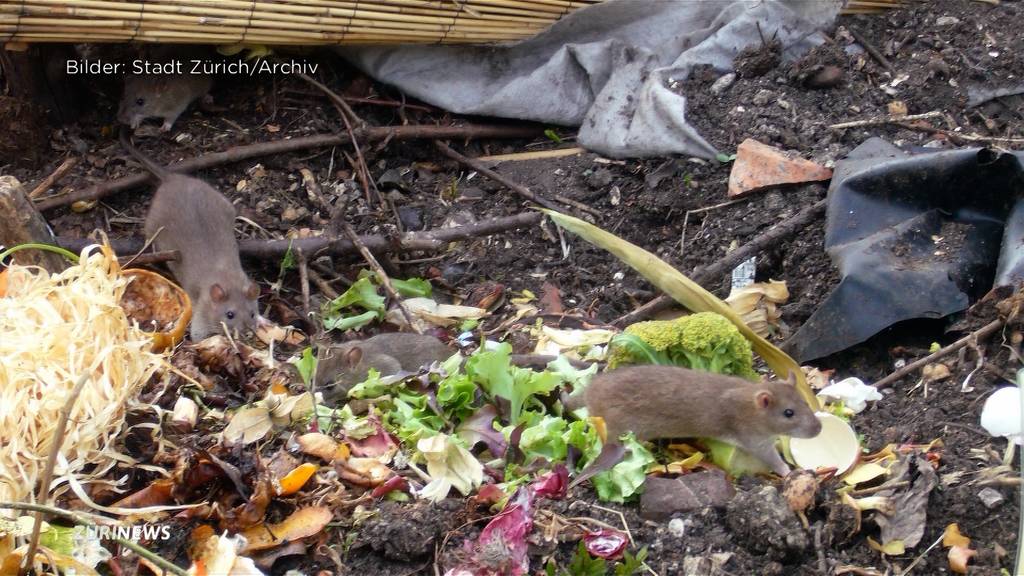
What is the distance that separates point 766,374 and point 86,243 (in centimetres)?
341

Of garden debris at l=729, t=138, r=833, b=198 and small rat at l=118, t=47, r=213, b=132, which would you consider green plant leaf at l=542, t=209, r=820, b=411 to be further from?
small rat at l=118, t=47, r=213, b=132

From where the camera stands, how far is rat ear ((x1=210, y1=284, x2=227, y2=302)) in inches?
237

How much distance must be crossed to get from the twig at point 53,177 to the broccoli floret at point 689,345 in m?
3.51

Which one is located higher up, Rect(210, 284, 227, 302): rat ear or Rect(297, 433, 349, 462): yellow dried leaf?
Rect(297, 433, 349, 462): yellow dried leaf

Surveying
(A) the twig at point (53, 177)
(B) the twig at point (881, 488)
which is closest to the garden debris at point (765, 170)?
(B) the twig at point (881, 488)

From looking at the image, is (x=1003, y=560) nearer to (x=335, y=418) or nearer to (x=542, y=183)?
(x=335, y=418)

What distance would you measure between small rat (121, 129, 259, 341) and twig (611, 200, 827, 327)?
1.96m

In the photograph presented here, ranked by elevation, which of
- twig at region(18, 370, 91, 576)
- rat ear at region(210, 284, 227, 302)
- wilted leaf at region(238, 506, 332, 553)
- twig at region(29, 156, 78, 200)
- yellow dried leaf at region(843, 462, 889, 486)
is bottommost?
rat ear at region(210, 284, 227, 302)

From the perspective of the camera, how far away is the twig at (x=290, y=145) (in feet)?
21.2

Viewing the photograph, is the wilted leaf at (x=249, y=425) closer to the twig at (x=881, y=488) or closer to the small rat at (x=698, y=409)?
the small rat at (x=698, y=409)

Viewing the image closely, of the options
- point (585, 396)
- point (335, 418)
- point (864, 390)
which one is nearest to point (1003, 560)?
point (864, 390)

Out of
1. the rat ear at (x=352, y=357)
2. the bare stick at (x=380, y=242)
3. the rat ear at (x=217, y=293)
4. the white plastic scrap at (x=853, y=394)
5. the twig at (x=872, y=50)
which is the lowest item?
the rat ear at (x=217, y=293)

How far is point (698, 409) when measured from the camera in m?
4.32

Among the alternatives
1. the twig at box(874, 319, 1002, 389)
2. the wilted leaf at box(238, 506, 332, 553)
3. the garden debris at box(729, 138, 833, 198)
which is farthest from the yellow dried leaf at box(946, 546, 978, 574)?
the garden debris at box(729, 138, 833, 198)
